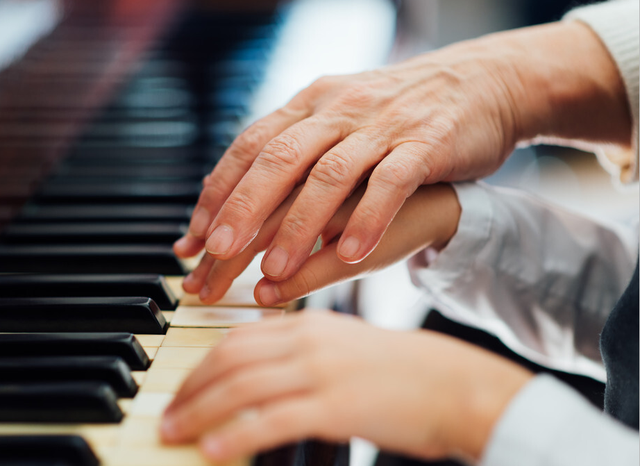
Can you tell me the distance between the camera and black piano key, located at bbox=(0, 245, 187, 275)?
33.9 inches

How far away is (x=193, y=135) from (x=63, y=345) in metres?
0.70

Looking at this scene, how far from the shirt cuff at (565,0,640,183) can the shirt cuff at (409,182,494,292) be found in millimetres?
294

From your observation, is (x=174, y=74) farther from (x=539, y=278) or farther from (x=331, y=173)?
(x=539, y=278)

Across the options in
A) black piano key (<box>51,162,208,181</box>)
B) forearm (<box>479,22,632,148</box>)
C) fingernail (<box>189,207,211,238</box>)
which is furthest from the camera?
black piano key (<box>51,162,208,181</box>)

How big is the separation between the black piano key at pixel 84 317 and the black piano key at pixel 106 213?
277 mm

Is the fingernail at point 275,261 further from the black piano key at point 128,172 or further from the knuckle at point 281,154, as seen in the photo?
the black piano key at point 128,172

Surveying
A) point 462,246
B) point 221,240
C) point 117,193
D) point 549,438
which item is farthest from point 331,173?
point 117,193

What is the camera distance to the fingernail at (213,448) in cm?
46

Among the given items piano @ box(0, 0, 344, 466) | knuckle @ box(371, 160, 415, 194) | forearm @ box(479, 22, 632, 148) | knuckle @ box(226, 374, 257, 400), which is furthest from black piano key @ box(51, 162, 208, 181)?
knuckle @ box(226, 374, 257, 400)

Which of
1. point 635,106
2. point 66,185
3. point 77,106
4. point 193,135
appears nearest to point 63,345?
point 66,185

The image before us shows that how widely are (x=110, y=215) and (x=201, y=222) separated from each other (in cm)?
24

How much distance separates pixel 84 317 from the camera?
0.72 metres

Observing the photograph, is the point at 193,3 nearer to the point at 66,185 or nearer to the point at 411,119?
the point at 66,185

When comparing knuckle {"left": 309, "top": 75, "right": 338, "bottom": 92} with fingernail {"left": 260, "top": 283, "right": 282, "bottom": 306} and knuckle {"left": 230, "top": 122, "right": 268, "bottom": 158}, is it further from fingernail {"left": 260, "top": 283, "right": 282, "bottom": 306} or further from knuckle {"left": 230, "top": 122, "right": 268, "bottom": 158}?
fingernail {"left": 260, "top": 283, "right": 282, "bottom": 306}
